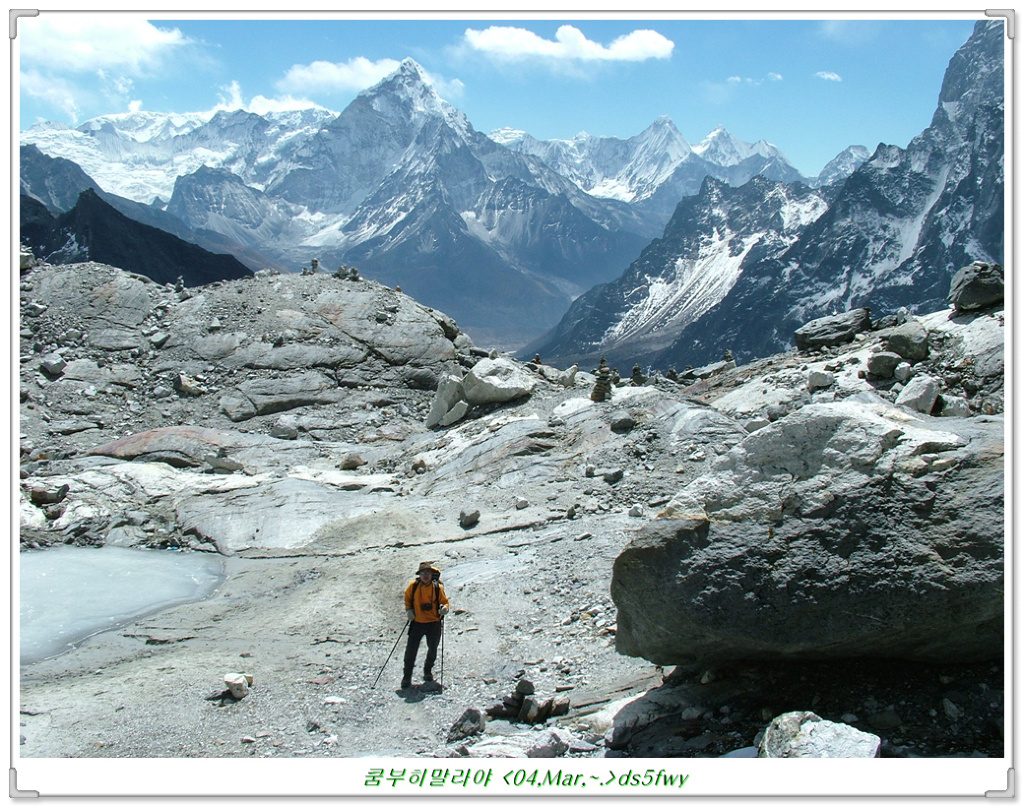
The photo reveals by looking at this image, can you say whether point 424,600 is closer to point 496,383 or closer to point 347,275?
point 496,383

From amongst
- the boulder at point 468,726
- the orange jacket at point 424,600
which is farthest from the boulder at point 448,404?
the boulder at point 468,726

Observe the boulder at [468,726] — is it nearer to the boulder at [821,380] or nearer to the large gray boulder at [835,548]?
the large gray boulder at [835,548]

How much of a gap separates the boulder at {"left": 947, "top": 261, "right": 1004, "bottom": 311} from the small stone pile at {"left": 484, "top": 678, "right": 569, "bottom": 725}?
1668 centimetres

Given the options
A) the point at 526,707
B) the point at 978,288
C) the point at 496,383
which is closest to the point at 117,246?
the point at 496,383

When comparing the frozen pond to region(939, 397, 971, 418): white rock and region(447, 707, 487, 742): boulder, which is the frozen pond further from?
region(939, 397, 971, 418): white rock

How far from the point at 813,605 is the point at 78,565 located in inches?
665

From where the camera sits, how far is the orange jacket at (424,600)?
10414 millimetres

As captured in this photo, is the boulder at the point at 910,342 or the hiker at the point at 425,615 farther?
the boulder at the point at 910,342

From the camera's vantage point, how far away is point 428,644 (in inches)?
407

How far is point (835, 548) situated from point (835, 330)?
20.8 metres

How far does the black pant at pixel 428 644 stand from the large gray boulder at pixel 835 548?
3.62m

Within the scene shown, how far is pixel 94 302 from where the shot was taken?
36.5 m

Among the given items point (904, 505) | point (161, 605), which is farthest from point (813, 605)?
point (161, 605)
